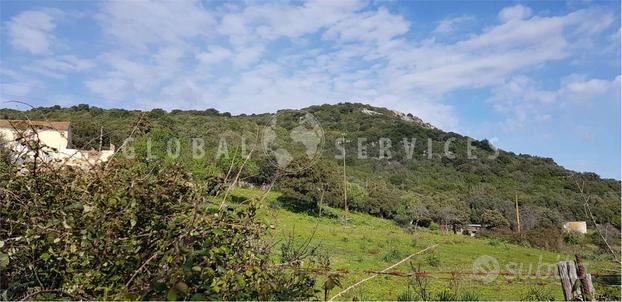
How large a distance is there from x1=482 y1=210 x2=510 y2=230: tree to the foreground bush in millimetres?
48450

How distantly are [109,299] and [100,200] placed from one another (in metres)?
0.67

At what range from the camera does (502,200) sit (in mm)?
56062

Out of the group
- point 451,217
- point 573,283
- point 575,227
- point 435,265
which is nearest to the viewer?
point 573,283

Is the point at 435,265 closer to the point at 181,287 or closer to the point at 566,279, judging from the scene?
the point at 566,279

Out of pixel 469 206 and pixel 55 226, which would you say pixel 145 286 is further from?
pixel 469 206

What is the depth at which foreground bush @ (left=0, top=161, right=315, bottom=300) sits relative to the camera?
2535mm

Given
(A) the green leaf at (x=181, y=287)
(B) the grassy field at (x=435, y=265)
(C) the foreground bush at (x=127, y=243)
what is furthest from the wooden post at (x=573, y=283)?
(A) the green leaf at (x=181, y=287)

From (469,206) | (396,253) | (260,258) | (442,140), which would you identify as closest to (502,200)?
(469,206)

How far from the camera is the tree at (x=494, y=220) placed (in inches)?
1871

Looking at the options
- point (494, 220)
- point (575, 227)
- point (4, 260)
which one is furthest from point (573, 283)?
point (494, 220)

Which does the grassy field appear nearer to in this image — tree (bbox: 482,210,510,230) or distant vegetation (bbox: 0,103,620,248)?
distant vegetation (bbox: 0,103,620,248)

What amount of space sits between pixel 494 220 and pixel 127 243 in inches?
1952

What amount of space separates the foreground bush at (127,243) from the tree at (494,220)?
48450 millimetres

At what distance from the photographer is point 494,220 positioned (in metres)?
47.7
